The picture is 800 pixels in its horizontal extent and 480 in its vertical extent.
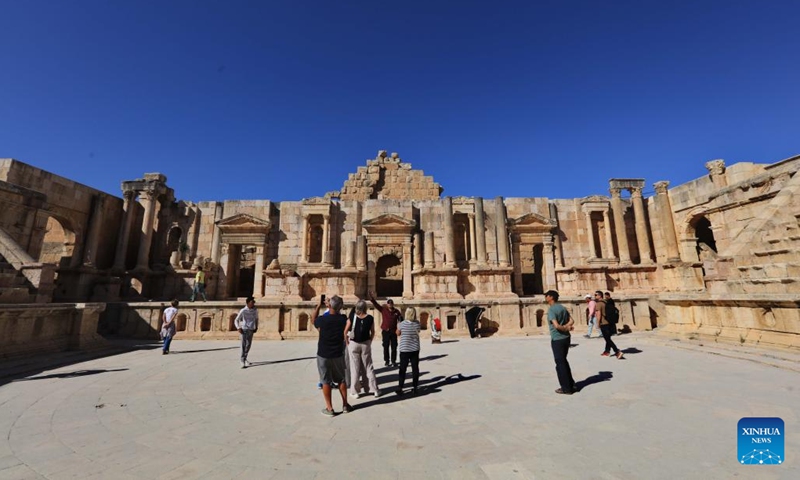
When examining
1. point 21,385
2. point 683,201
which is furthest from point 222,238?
point 683,201

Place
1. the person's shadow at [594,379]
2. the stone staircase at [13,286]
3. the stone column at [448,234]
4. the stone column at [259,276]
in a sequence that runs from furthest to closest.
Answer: the stone column at [259,276]
the stone column at [448,234]
the stone staircase at [13,286]
the person's shadow at [594,379]

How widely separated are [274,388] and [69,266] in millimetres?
16767

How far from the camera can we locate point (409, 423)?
4117mm

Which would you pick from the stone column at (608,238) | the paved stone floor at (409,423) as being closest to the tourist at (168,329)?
the paved stone floor at (409,423)

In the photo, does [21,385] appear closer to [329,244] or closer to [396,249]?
[329,244]

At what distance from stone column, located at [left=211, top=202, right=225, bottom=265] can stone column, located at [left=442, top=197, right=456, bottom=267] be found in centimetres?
1233

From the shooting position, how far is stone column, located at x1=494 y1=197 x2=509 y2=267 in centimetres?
1773

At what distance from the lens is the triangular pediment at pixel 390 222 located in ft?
57.7

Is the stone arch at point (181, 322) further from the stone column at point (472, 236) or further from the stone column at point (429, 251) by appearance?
the stone column at point (472, 236)

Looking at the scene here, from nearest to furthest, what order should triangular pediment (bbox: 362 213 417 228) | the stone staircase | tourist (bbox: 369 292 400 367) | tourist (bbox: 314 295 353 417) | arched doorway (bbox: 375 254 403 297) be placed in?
1. tourist (bbox: 314 295 353 417)
2. tourist (bbox: 369 292 400 367)
3. the stone staircase
4. triangular pediment (bbox: 362 213 417 228)
5. arched doorway (bbox: 375 254 403 297)

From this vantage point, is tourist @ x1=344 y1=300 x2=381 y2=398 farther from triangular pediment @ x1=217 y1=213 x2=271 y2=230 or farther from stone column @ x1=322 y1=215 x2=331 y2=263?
triangular pediment @ x1=217 y1=213 x2=271 y2=230

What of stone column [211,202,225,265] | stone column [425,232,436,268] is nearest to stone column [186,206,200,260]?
stone column [211,202,225,265]

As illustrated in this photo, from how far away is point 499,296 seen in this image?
15531mm

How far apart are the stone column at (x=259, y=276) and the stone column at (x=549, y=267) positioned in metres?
15.3
